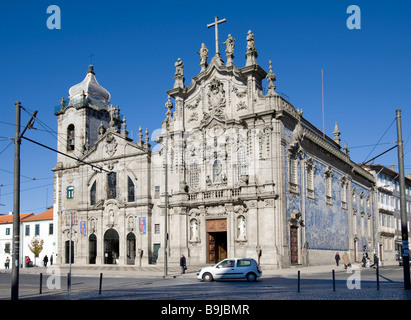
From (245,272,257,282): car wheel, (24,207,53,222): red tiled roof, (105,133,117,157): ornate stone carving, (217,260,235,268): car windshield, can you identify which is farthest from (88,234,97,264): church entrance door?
(245,272,257,282): car wheel

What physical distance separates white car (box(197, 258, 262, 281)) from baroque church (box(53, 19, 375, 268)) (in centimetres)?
696

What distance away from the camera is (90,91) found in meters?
57.6

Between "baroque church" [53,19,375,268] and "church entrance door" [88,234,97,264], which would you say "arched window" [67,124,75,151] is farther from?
"church entrance door" [88,234,97,264]

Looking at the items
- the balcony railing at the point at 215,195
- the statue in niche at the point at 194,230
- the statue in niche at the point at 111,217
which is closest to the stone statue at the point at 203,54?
the balcony railing at the point at 215,195

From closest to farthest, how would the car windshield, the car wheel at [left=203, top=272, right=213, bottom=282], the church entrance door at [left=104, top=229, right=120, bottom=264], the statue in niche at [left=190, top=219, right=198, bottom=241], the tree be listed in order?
1. the car windshield
2. the car wheel at [left=203, top=272, right=213, bottom=282]
3. the statue in niche at [left=190, top=219, right=198, bottom=241]
4. the church entrance door at [left=104, top=229, right=120, bottom=264]
5. the tree

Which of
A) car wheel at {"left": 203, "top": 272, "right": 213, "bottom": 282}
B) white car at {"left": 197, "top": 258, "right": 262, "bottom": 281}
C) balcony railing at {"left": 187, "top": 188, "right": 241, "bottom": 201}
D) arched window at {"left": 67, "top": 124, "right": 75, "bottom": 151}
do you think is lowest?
car wheel at {"left": 203, "top": 272, "right": 213, "bottom": 282}

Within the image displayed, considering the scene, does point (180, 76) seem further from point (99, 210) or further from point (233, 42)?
point (99, 210)

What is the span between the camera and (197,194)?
42062 millimetres

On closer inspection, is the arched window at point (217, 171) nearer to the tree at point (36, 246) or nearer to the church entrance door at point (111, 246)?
the church entrance door at point (111, 246)

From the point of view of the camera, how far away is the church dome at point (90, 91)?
5697cm

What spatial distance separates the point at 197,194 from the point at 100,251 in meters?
13.7

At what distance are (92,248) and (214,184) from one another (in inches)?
671

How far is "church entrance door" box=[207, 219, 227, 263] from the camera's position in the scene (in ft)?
133

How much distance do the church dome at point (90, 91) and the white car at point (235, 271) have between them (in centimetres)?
3498
